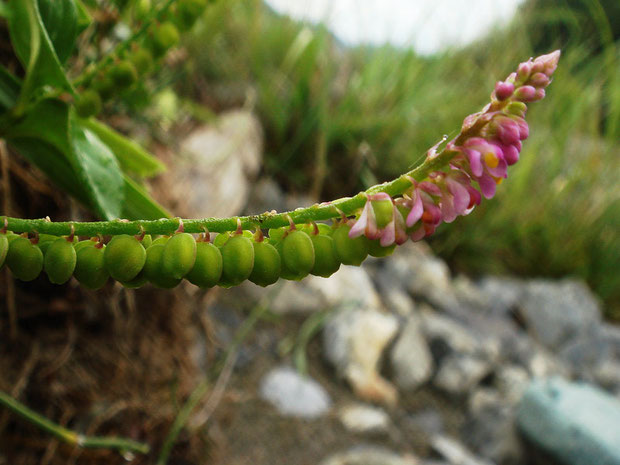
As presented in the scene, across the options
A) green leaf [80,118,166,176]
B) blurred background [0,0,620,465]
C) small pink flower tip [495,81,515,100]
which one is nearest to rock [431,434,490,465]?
blurred background [0,0,620,465]

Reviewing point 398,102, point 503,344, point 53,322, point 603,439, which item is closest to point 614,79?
point 398,102

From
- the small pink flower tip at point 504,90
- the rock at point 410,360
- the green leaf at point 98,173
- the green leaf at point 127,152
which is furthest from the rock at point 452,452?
the small pink flower tip at point 504,90

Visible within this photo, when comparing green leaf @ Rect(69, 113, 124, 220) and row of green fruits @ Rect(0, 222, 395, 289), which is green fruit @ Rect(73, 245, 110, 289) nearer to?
row of green fruits @ Rect(0, 222, 395, 289)

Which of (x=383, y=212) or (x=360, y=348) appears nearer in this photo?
(x=383, y=212)

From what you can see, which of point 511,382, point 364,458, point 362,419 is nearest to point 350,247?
point 364,458

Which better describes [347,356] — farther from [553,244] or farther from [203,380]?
[553,244]

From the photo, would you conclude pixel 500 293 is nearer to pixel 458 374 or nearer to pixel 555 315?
pixel 555 315

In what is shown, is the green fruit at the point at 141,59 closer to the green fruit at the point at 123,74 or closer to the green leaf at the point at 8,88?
the green fruit at the point at 123,74
